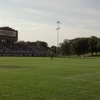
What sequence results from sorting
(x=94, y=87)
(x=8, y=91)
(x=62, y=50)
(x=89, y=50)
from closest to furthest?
(x=8, y=91) < (x=94, y=87) < (x=89, y=50) < (x=62, y=50)

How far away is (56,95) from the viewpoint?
29.8 feet

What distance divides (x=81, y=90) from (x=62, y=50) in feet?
429

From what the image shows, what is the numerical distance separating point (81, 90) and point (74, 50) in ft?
381

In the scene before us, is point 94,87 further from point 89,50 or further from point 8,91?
point 89,50

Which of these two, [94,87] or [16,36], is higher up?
[16,36]

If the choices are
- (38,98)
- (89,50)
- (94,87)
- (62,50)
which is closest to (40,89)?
(38,98)

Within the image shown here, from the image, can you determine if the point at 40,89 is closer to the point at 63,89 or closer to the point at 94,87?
the point at 63,89

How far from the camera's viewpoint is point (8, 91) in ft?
31.8

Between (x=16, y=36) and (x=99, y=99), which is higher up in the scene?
(x=16, y=36)

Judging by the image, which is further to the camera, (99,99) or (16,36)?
(16,36)

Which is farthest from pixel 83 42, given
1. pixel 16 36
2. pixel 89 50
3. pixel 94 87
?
pixel 94 87

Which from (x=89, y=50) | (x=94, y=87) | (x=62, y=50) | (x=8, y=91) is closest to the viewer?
(x=8, y=91)

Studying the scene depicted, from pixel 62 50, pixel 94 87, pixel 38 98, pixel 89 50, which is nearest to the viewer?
pixel 38 98

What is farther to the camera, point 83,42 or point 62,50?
point 62,50
